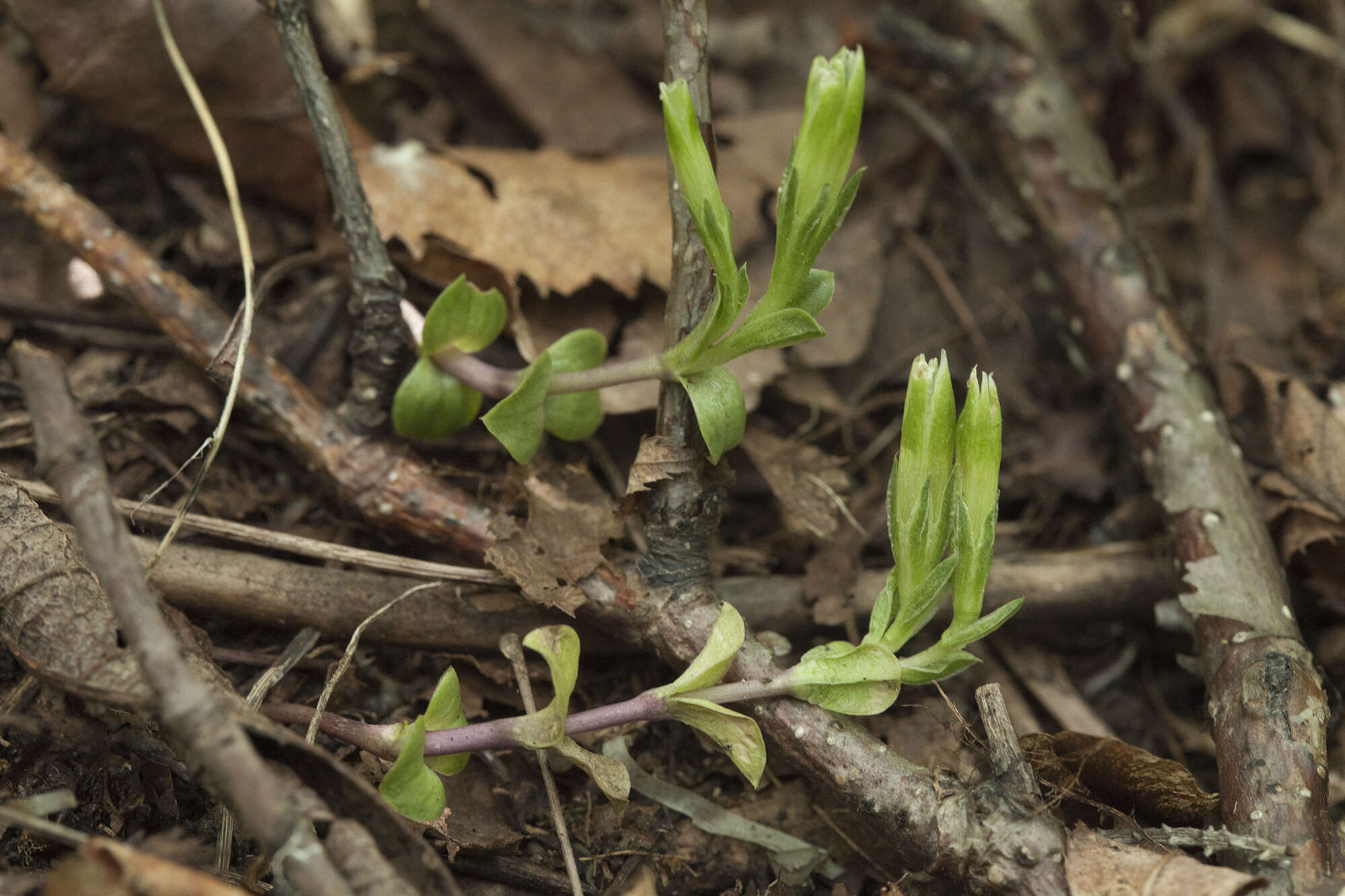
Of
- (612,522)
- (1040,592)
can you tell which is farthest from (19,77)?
(1040,592)

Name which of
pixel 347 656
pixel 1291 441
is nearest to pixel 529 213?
pixel 347 656

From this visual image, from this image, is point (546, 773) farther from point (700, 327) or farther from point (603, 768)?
point (700, 327)

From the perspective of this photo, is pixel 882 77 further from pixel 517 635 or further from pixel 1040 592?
pixel 517 635

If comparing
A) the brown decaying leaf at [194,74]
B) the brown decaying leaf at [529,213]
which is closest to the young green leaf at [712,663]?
the brown decaying leaf at [529,213]

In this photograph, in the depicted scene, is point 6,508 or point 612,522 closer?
point 6,508

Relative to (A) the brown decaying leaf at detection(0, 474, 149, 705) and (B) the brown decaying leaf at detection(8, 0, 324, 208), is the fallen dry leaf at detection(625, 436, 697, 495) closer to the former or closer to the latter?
(A) the brown decaying leaf at detection(0, 474, 149, 705)

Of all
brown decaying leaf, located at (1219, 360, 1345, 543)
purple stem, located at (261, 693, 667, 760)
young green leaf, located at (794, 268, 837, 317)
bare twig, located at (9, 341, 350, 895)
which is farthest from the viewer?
brown decaying leaf, located at (1219, 360, 1345, 543)

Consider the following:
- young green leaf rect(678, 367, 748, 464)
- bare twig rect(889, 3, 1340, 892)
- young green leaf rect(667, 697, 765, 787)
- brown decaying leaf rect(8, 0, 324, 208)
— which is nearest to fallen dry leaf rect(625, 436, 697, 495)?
young green leaf rect(678, 367, 748, 464)

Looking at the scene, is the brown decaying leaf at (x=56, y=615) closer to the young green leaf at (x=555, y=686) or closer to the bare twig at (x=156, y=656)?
the bare twig at (x=156, y=656)
